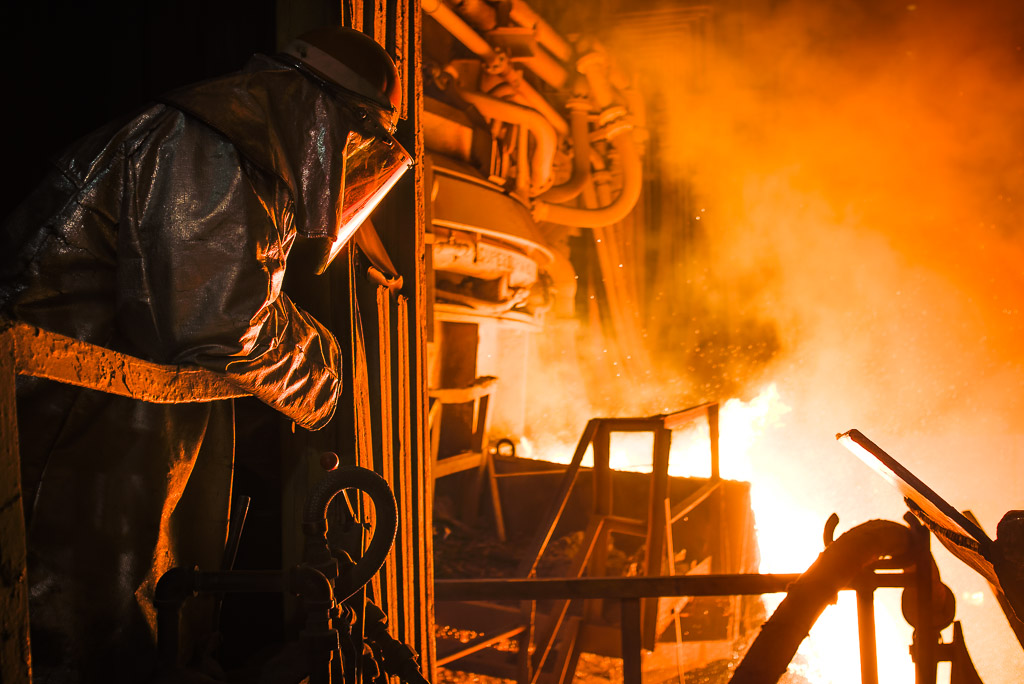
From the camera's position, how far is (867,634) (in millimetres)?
1893

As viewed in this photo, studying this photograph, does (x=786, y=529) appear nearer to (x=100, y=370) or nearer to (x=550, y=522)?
(x=550, y=522)

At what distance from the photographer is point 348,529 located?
1421mm

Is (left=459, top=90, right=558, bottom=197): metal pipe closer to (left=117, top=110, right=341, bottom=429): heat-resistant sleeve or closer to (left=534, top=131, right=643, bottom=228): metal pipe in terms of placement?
(left=534, top=131, right=643, bottom=228): metal pipe

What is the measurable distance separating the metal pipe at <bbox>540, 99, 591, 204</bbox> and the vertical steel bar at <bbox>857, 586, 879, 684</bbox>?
5.42 meters

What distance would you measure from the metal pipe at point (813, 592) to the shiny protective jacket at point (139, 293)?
49.4 inches

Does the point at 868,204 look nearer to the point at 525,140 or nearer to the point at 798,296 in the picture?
the point at 798,296

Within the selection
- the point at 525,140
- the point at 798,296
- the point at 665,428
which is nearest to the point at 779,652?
the point at 665,428

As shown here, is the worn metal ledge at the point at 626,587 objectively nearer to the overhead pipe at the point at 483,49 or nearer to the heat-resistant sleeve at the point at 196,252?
the heat-resistant sleeve at the point at 196,252

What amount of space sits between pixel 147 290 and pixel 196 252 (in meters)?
0.12

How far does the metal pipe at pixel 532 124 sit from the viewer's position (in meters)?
5.41

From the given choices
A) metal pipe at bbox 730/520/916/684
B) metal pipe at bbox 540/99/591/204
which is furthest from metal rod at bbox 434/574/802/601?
metal pipe at bbox 540/99/591/204

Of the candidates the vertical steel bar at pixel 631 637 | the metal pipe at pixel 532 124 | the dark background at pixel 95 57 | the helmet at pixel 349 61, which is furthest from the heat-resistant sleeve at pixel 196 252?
the metal pipe at pixel 532 124

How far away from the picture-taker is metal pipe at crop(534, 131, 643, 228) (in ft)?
23.1

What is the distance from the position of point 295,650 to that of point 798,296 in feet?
32.4
